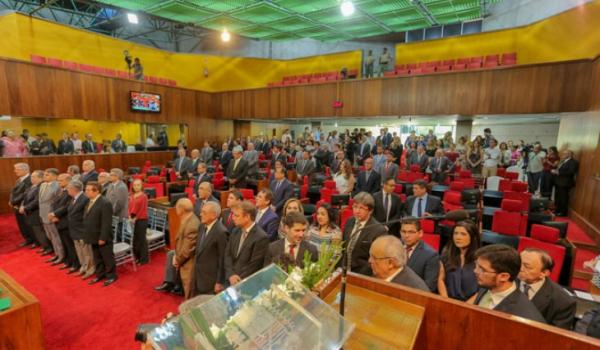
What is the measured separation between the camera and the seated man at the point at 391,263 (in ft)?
5.87

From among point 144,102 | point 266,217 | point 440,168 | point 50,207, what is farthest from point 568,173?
point 144,102

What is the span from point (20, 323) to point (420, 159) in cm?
811

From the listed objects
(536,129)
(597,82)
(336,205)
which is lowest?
(336,205)

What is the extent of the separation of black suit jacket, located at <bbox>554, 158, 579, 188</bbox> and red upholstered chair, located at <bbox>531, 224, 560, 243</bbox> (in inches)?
184

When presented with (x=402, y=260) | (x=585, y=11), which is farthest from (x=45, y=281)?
(x=585, y=11)

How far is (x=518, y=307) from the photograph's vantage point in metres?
1.54

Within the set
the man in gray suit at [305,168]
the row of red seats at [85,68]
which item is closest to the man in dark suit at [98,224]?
the man in gray suit at [305,168]

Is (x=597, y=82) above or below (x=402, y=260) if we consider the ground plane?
above

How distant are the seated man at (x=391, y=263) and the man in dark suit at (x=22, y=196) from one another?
5872 millimetres

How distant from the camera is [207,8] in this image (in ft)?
33.1

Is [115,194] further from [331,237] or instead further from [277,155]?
[277,155]

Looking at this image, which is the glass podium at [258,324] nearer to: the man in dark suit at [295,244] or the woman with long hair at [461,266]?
the man in dark suit at [295,244]

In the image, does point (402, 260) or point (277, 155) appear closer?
point (402, 260)

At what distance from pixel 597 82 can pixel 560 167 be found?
185cm
